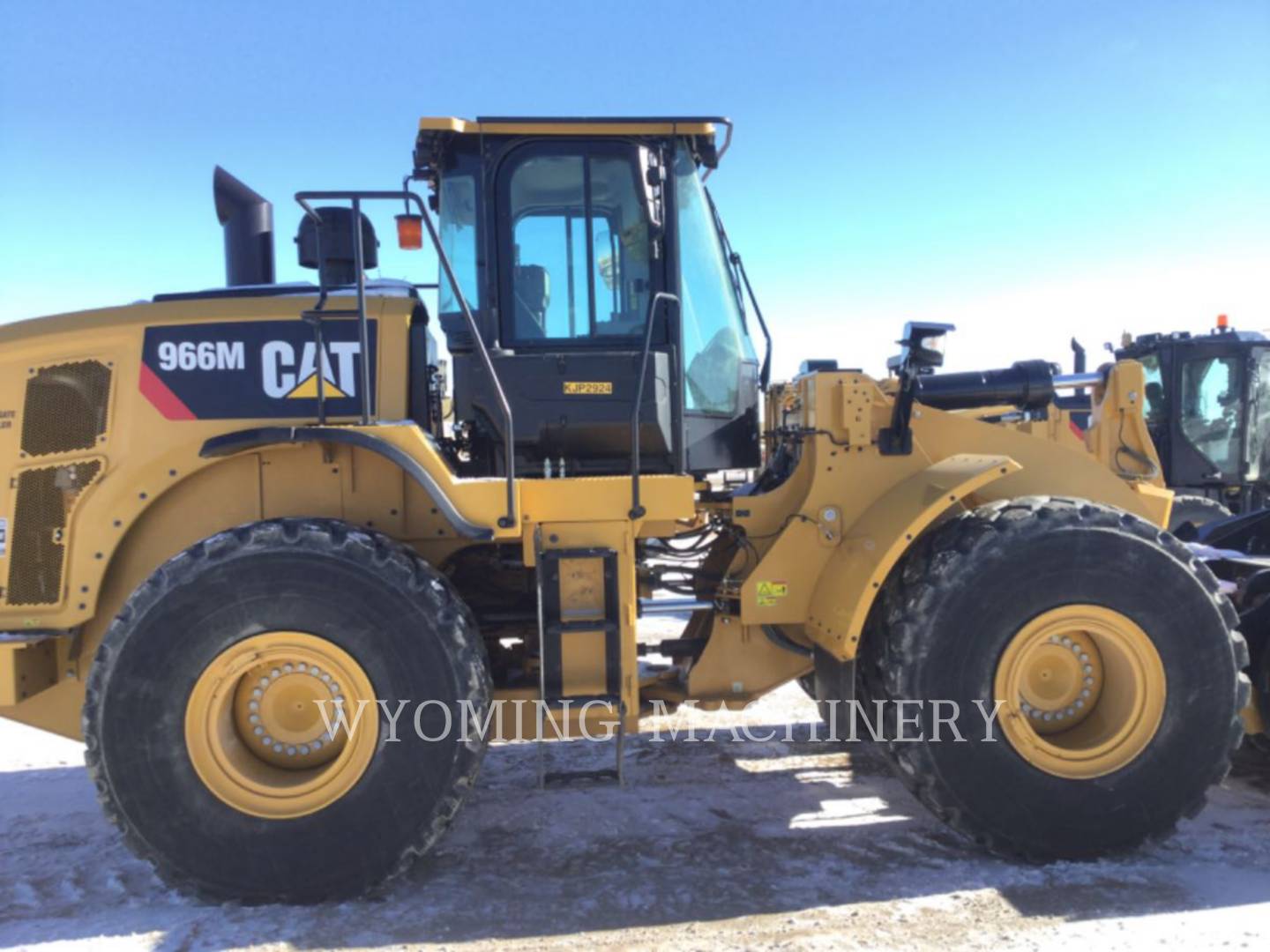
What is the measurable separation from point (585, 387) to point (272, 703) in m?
1.73

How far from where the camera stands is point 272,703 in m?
3.24

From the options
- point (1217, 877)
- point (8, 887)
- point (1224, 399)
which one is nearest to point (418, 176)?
point (8, 887)

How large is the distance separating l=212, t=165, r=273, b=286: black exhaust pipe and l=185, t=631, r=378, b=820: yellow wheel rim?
2.45m

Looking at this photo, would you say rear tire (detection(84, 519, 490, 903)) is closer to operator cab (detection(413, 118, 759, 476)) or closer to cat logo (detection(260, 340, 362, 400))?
cat logo (detection(260, 340, 362, 400))

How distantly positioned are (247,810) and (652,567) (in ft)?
6.61

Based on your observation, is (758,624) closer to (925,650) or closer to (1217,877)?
(925,650)

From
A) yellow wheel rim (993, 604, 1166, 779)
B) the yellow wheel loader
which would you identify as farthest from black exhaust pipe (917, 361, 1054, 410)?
yellow wheel rim (993, 604, 1166, 779)

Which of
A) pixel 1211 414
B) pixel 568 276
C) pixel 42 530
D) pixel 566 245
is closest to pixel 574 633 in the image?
pixel 568 276

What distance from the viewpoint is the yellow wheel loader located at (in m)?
3.15

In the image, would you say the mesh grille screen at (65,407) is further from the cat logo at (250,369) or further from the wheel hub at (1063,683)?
the wheel hub at (1063,683)

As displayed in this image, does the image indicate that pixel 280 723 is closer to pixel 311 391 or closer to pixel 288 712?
pixel 288 712

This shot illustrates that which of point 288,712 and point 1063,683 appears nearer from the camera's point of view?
point 288,712

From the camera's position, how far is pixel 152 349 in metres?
3.53

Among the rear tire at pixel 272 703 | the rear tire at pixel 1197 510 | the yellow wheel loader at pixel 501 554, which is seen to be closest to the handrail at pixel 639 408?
the yellow wheel loader at pixel 501 554
